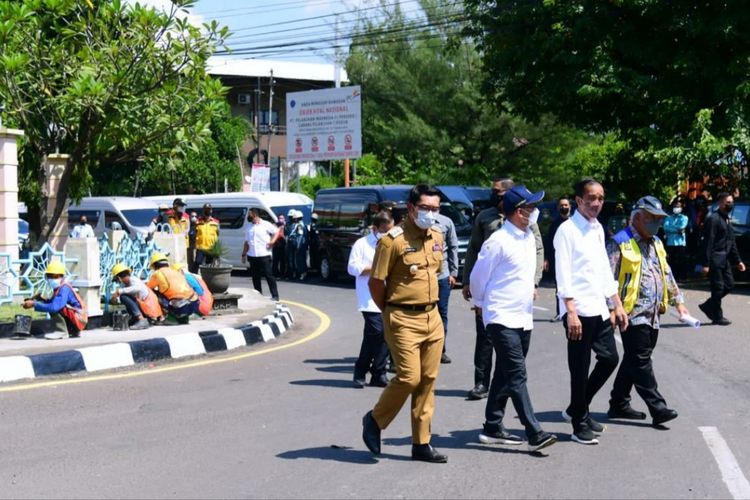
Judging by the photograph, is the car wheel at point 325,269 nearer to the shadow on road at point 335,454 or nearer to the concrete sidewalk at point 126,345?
the concrete sidewalk at point 126,345

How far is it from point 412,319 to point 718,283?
887 cm

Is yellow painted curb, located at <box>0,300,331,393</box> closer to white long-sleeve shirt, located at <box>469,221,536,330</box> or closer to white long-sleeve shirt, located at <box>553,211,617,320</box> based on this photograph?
white long-sleeve shirt, located at <box>469,221,536,330</box>

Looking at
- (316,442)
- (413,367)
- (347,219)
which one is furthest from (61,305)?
(347,219)

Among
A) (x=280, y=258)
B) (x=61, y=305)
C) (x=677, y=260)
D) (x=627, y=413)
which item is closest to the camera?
(x=627, y=413)

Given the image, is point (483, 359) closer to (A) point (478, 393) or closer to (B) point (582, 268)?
(A) point (478, 393)

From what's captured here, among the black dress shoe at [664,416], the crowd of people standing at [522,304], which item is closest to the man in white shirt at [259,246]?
the crowd of people standing at [522,304]

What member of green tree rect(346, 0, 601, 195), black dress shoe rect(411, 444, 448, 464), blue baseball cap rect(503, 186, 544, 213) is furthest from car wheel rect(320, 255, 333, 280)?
black dress shoe rect(411, 444, 448, 464)

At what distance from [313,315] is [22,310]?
5059 mm

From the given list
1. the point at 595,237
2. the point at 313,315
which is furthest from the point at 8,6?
the point at 595,237

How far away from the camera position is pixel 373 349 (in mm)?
9484

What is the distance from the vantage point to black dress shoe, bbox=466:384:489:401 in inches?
350

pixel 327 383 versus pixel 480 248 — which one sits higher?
pixel 480 248

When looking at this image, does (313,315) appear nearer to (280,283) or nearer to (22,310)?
(22,310)

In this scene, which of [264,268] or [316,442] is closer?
[316,442]
